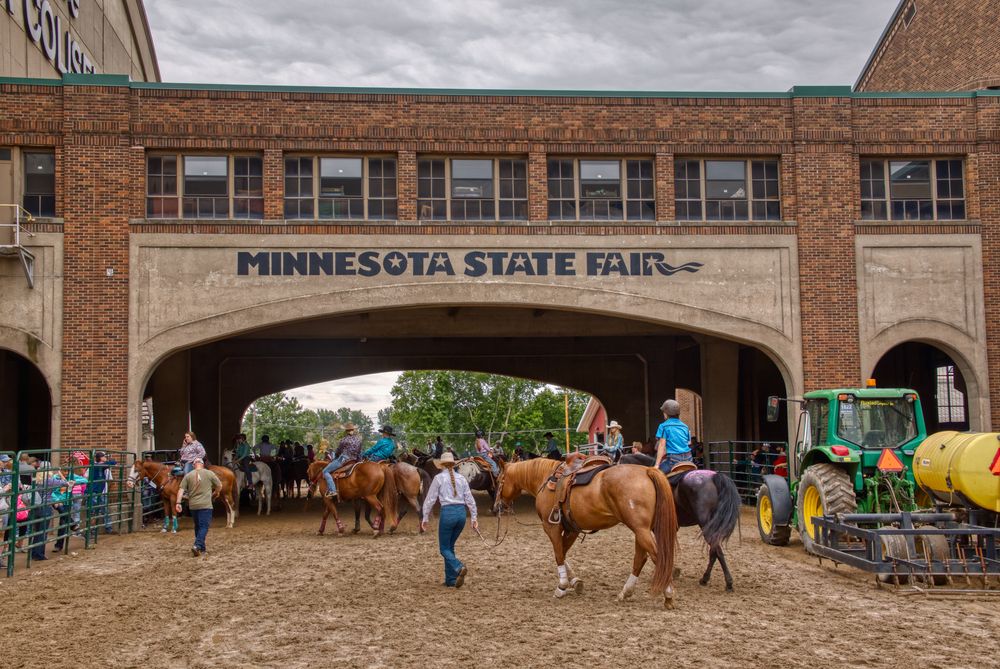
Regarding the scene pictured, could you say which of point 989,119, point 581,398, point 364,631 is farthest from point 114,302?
point 581,398

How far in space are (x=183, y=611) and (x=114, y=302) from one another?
503 inches

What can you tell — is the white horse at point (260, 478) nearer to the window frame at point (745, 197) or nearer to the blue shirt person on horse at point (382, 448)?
the blue shirt person on horse at point (382, 448)

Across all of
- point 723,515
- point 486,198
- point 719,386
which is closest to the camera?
point 723,515

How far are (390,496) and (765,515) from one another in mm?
6673

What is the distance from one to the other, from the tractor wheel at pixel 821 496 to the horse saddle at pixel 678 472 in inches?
96.6

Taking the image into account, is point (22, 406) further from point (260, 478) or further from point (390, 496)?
point (390, 496)

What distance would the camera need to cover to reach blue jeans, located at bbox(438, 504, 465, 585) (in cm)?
1227

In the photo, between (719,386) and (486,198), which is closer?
(486,198)

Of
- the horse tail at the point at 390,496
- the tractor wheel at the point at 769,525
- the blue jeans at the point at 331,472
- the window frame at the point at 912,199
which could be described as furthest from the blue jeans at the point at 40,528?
the window frame at the point at 912,199

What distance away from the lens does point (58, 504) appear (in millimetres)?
16156

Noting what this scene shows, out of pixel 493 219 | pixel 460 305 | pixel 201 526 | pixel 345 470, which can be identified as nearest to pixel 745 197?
pixel 493 219

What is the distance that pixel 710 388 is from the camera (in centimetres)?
2955

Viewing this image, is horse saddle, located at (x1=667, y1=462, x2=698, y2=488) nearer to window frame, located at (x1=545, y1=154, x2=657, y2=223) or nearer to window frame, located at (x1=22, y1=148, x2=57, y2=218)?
window frame, located at (x1=545, y1=154, x2=657, y2=223)

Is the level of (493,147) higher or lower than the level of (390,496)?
higher
